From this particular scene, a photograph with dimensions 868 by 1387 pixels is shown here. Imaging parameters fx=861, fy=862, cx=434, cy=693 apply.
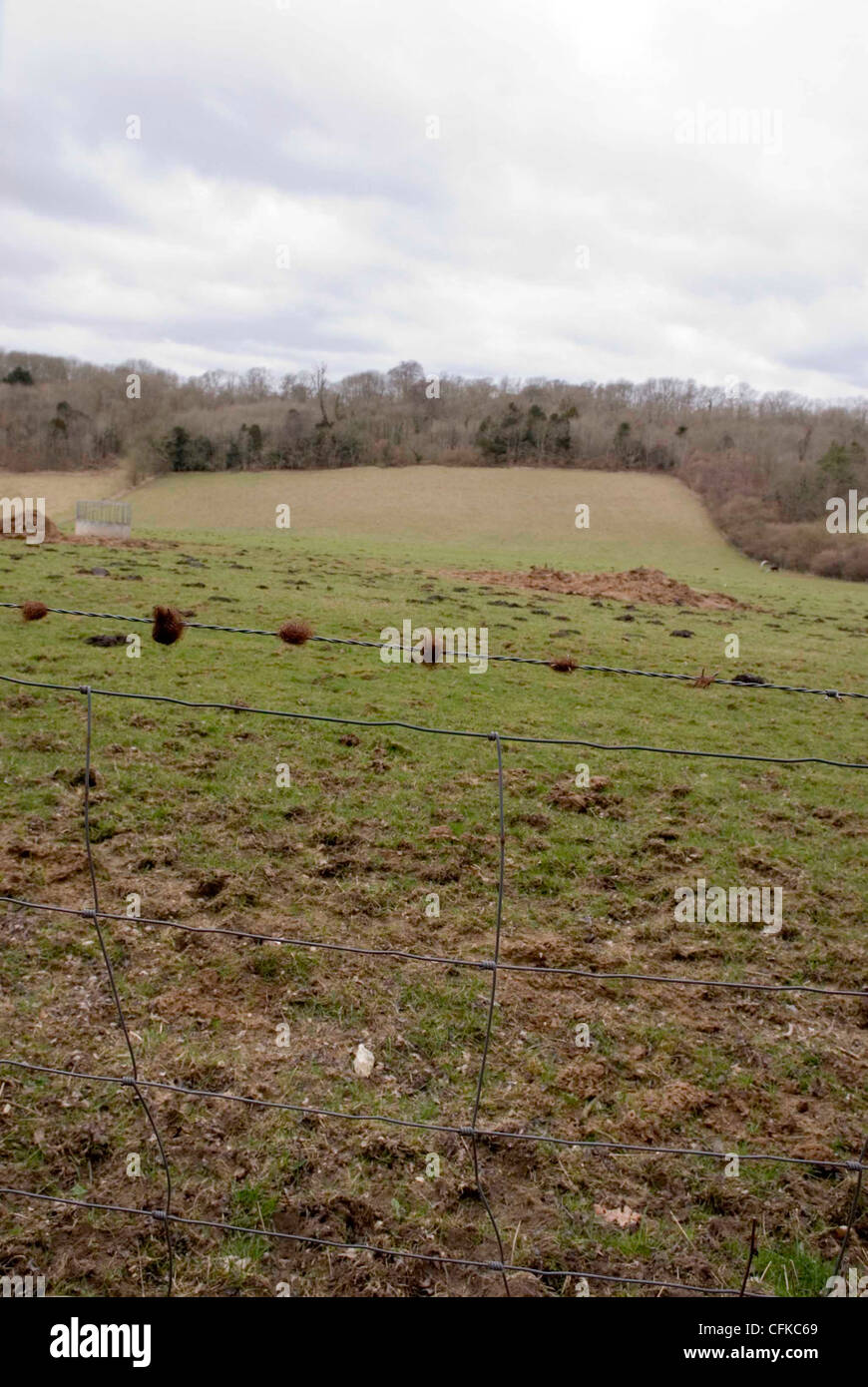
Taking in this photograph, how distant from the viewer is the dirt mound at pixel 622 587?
2284 cm

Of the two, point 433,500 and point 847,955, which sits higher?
point 433,500

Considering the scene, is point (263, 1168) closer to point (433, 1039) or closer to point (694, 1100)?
point (433, 1039)

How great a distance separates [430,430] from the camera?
7431cm

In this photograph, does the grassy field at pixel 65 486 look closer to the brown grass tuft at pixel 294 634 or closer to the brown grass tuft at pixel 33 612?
the brown grass tuft at pixel 33 612

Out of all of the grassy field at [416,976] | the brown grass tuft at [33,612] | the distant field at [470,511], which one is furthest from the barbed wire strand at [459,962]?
the distant field at [470,511]

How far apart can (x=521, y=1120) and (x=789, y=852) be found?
4080 mm

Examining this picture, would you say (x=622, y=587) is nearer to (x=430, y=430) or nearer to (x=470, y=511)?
(x=470, y=511)

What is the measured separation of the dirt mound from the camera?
74.9 ft

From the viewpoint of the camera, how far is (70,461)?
218 feet

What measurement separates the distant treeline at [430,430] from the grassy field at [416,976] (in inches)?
1593

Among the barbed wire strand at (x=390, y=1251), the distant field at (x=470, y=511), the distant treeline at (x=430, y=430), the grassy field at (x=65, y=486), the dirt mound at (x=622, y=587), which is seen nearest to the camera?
the barbed wire strand at (x=390, y=1251)

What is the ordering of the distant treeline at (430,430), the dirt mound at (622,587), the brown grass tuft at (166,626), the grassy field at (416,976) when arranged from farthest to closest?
the distant treeline at (430,430) → the dirt mound at (622,587) → the brown grass tuft at (166,626) → the grassy field at (416,976)
